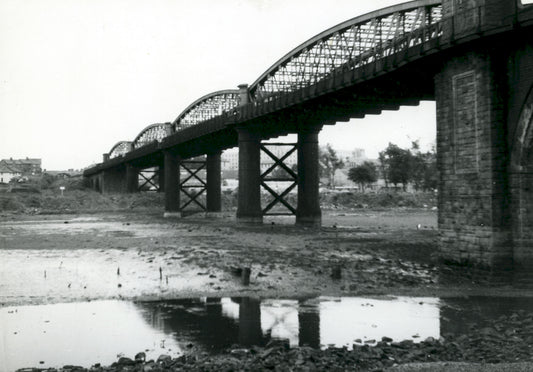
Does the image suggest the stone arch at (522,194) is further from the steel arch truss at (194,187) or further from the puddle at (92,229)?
the steel arch truss at (194,187)

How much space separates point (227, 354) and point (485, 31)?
14051 mm

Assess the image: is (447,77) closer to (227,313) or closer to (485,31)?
(485,31)

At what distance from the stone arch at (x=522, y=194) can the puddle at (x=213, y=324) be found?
293 cm

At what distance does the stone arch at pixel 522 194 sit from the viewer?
18.7 meters

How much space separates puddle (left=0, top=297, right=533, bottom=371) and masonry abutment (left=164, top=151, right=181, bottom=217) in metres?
55.6

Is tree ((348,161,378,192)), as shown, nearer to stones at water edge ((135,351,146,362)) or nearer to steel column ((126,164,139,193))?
steel column ((126,164,139,193))

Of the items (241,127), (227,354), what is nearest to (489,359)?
(227,354)

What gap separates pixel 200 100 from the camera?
2813 inches

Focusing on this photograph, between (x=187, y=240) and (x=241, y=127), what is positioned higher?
(x=241, y=127)

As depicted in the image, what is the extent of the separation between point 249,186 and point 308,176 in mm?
4791

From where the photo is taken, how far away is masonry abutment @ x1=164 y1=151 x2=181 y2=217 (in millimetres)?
71188

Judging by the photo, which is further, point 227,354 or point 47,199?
point 47,199

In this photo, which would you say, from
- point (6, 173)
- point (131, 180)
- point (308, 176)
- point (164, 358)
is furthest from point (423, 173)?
point (6, 173)

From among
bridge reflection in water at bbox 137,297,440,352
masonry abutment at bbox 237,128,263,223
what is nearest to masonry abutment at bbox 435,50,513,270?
bridge reflection in water at bbox 137,297,440,352
